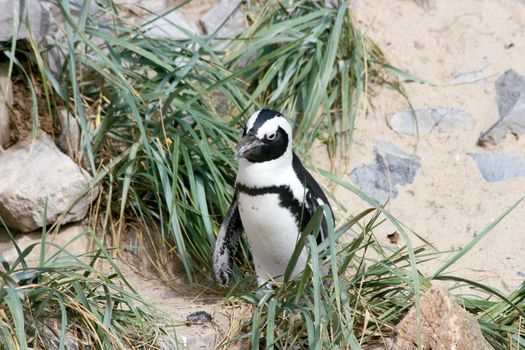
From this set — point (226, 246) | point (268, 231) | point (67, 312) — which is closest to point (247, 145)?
point (268, 231)

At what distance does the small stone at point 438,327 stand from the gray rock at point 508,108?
1759 millimetres

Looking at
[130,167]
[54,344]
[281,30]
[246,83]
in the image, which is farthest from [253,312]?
[281,30]

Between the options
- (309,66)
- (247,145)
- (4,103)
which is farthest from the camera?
(309,66)

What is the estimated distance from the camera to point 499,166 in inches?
179

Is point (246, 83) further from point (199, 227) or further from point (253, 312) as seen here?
point (253, 312)

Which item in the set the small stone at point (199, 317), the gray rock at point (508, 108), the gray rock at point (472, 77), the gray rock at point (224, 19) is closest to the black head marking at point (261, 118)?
the small stone at point (199, 317)

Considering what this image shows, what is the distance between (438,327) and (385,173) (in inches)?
63.1

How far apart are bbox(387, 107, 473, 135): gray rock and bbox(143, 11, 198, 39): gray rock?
102 centimetres

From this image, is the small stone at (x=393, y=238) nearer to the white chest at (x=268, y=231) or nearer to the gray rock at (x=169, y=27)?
the white chest at (x=268, y=231)

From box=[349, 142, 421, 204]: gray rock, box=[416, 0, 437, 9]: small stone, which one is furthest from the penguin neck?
box=[416, 0, 437, 9]: small stone

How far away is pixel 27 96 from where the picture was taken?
421 centimetres

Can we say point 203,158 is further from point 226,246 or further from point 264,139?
point 264,139

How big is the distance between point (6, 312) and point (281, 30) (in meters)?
2.11

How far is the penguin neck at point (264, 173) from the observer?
344 cm
